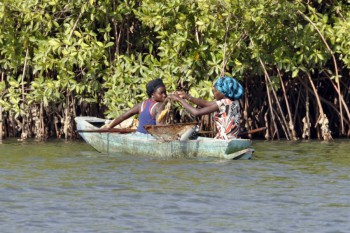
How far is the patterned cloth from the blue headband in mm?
77

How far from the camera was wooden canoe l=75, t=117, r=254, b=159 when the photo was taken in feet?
43.4

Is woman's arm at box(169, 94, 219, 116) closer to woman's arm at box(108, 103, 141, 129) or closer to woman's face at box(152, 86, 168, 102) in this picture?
woman's face at box(152, 86, 168, 102)

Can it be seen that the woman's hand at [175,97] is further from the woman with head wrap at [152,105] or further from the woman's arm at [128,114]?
the woman's arm at [128,114]

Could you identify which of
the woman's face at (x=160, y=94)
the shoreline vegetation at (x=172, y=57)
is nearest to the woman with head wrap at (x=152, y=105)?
the woman's face at (x=160, y=94)

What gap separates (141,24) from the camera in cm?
1711

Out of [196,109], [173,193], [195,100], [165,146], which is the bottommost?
[173,193]

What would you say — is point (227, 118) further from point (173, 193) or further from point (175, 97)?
point (173, 193)

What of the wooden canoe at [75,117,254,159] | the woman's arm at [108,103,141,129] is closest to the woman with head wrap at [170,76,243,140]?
the wooden canoe at [75,117,254,159]

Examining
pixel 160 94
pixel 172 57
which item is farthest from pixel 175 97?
pixel 172 57

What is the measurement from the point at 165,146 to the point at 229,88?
3.44ft

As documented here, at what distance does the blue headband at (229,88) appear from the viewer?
1344 cm

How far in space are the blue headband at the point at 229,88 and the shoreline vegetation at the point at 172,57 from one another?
1.75 metres

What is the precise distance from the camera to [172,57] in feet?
51.1

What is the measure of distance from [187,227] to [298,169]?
390 cm
